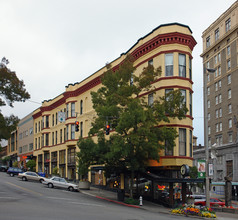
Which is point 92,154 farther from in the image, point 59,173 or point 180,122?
point 59,173

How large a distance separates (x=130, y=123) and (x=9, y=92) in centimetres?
1007

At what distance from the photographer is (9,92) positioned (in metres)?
29.1

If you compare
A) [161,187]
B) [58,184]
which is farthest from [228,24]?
[161,187]

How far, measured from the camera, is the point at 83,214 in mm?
20359

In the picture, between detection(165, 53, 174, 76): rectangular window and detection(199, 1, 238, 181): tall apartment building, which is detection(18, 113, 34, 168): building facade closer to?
detection(199, 1, 238, 181): tall apartment building

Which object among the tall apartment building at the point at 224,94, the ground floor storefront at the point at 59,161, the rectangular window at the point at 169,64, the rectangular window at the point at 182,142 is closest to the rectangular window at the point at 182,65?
the rectangular window at the point at 169,64

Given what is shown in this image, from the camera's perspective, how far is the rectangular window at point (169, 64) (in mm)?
33938

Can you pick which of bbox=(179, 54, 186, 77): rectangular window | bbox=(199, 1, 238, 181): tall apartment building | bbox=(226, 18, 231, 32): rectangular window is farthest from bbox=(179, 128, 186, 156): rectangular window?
bbox=(226, 18, 231, 32): rectangular window

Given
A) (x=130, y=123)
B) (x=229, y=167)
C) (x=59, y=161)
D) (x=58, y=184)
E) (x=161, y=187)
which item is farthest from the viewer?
(x=229, y=167)

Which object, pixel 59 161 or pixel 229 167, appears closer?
pixel 59 161

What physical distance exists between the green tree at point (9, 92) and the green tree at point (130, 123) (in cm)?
614

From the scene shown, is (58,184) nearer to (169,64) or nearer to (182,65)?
(169,64)

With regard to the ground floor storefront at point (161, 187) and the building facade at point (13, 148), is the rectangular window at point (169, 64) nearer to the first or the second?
the ground floor storefront at point (161, 187)

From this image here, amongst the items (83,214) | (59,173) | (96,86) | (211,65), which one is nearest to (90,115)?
(96,86)
